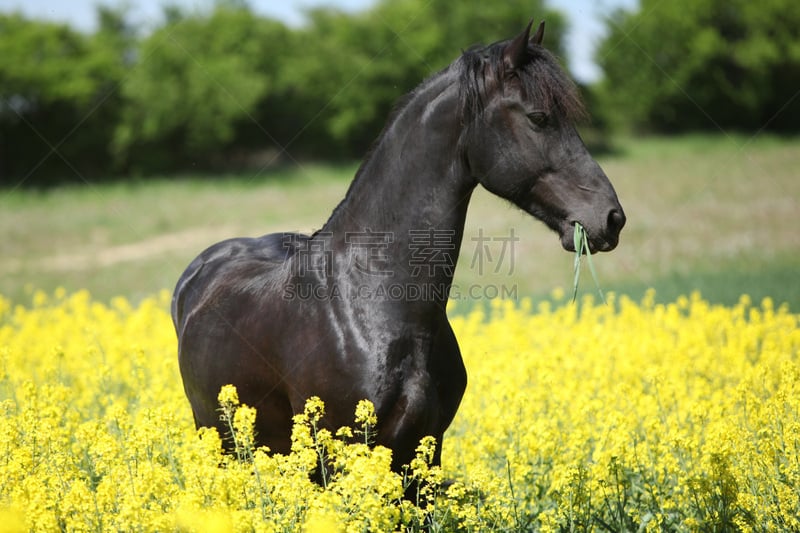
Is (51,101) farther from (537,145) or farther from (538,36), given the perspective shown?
(537,145)

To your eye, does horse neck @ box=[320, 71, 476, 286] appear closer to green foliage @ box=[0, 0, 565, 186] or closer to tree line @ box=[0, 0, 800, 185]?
tree line @ box=[0, 0, 800, 185]

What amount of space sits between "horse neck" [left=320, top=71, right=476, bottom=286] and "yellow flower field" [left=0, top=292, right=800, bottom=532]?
918 millimetres

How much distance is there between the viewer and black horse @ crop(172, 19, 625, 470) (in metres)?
3.83

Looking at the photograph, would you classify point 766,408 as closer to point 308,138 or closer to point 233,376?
point 233,376

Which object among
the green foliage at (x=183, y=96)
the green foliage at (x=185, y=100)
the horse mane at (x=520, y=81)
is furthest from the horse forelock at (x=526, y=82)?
the green foliage at (x=185, y=100)

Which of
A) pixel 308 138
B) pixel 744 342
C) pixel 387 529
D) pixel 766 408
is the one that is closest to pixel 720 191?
pixel 308 138

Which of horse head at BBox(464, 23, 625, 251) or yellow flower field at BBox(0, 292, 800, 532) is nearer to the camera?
yellow flower field at BBox(0, 292, 800, 532)

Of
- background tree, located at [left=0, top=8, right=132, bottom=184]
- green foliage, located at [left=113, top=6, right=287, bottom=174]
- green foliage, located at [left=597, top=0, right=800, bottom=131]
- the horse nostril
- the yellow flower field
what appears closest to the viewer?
the yellow flower field

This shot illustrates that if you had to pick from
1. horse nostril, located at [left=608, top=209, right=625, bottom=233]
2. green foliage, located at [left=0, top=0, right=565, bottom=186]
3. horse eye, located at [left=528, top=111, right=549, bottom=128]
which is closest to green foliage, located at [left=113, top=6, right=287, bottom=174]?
green foliage, located at [left=0, top=0, right=565, bottom=186]

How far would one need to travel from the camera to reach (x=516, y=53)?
3.82 metres

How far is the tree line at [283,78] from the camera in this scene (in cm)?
3528

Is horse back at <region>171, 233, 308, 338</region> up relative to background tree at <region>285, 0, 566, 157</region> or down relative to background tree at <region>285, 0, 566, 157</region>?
down

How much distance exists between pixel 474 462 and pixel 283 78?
3470cm

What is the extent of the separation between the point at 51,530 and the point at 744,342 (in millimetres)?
6355
